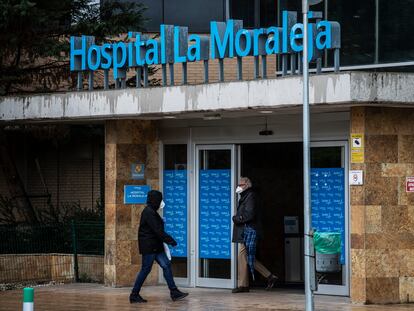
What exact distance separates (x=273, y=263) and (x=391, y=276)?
4.25 m

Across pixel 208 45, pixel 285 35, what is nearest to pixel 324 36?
pixel 285 35

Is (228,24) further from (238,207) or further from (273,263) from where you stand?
(273,263)

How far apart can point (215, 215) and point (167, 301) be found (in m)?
2.29

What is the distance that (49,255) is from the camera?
18734mm

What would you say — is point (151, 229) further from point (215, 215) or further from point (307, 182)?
point (307, 182)

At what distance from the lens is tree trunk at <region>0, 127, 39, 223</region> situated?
72.1 feet

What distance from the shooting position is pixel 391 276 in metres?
14.7

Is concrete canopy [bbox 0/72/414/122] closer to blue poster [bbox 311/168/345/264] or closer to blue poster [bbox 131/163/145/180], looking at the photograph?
blue poster [bbox 131/163/145/180]

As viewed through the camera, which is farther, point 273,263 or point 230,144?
point 273,263

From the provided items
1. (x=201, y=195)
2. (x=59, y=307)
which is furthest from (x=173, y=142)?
(x=59, y=307)

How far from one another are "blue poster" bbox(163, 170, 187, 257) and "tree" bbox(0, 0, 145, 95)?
12.2 ft

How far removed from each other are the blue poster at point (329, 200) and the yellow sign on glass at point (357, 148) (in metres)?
0.80

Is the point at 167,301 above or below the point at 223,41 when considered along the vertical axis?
below

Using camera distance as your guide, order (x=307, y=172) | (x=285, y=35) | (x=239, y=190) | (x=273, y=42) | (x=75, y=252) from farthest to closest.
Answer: (x=75, y=252) → (x=239, y=190) → (x=273, y=42) → (x=285, y=35) → (x=307, y=172)
